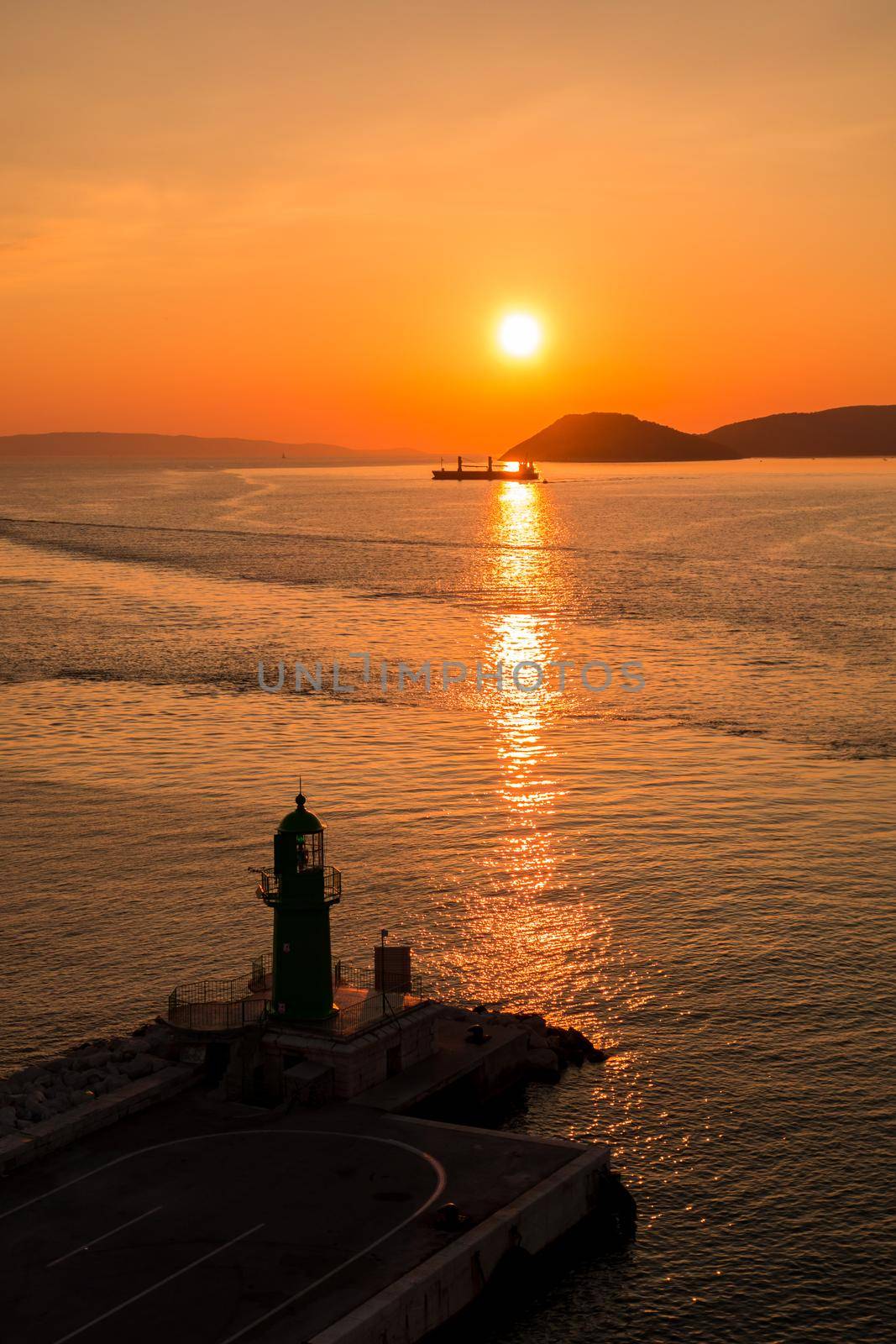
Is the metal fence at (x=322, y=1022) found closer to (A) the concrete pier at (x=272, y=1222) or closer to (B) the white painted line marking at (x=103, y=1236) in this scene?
(A) the concrete pier at (x=272, y=1222)

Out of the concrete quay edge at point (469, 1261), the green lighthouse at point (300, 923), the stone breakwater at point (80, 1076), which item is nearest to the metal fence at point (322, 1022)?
the green lighthouse at point (300, 923)

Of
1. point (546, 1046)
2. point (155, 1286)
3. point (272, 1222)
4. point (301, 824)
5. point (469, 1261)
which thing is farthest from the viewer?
point (546, 1046)

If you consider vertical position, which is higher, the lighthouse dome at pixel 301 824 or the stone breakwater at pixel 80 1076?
the lighthouse dome at pixel 301 824

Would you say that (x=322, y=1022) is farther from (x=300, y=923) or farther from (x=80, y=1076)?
(x=80, y=1076)

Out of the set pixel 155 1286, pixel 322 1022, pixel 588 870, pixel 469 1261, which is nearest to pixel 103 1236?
pixel 155 1286

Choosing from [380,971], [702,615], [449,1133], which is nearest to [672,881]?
[380,971]

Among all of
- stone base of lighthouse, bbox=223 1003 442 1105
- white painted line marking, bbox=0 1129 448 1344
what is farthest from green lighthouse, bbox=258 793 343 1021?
white painted line marking, bbox=0 1129 448 1344
